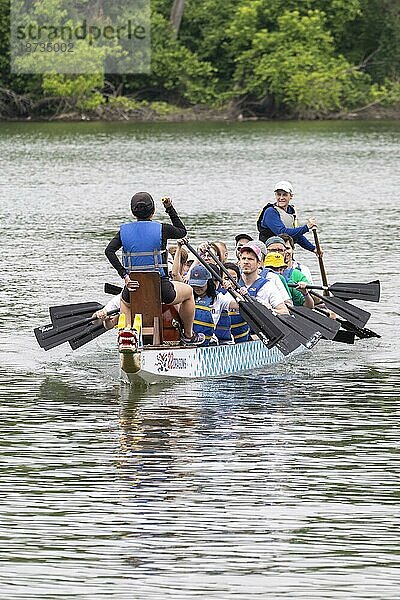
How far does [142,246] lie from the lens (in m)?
15.0

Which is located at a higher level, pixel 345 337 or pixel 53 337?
pixel 53 337

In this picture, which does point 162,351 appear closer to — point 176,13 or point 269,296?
point 269,296

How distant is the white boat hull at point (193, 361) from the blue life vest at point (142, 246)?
771mm

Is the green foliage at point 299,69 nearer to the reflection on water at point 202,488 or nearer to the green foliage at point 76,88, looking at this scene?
the green foliage at point 76,88

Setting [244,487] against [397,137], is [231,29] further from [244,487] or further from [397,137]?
[244,487]

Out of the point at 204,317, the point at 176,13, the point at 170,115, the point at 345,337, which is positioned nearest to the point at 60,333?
the point at 204,317

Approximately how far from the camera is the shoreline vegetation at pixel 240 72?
87875mm

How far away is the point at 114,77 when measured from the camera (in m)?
90.3

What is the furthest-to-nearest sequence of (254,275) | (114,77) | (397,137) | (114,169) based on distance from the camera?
(114,77) → (397,137) → (114,169) → (254,275)

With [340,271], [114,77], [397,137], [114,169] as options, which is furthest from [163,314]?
[114,77]

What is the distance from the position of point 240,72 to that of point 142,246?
252 ft

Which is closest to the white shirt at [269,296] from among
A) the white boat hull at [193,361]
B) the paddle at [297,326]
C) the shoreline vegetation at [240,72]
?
the paddle at [297,326]

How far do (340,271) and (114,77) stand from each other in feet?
219

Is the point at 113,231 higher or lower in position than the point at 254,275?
lower
